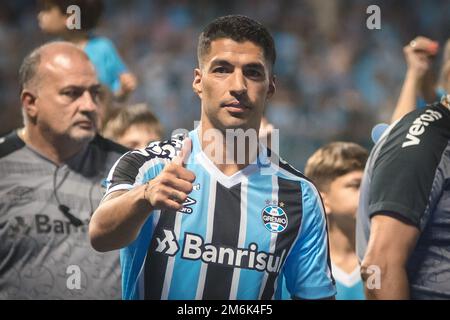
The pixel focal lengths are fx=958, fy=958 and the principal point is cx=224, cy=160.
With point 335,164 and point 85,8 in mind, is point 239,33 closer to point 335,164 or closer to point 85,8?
point 335,164

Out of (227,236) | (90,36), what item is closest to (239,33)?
(227,236)

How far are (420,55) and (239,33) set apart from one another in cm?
150

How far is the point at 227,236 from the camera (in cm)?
352

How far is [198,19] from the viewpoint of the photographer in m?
10.6

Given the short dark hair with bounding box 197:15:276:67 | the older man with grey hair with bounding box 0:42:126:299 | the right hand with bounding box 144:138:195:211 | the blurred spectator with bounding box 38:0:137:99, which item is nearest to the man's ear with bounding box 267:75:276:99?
the short dark hair with bounding box 197:15:276:67

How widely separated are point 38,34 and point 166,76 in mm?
1363

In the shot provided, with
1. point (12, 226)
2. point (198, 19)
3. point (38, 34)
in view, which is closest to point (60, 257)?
point (12, 226)

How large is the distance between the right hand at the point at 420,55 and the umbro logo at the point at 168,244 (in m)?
1.87

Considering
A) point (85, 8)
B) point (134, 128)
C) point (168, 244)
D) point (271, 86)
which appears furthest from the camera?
point (85, 8)

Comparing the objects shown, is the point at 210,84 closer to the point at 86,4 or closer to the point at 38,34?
the point at 86,4

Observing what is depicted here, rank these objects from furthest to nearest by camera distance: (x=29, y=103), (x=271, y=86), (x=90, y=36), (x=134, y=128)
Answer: (x=90, y=36)
(x=134, y=128)
(x=29, y=103)
(x=271, y=86)

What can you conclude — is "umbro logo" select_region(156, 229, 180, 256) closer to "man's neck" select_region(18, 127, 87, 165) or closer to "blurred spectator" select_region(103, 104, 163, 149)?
"man's neck" select_region(18, 127, 87, 165)

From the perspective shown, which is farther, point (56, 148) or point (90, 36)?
point (90, 36)

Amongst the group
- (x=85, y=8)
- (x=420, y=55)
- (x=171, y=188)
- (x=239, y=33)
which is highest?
(x=85, y=8)
